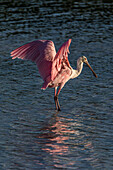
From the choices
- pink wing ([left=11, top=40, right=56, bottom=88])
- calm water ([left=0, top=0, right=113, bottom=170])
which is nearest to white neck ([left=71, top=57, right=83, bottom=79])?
calm water ([left=0, top=0, right=113, bottom=170])

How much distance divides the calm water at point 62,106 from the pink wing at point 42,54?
3.52 feet

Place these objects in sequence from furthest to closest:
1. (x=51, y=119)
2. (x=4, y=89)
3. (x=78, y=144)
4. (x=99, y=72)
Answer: (x=99, y=72)
(x=4, y=89)
(x=51, y=119)
(x=78, y=144)

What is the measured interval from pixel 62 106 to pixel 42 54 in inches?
68.1

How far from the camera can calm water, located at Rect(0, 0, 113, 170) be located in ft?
30.5

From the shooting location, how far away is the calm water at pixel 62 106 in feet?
30.5

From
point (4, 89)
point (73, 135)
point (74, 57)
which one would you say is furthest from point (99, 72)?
point (73, 135)

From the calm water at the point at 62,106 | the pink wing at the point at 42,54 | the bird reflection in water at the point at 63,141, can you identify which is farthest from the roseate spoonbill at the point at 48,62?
the bird reflection in water at the point at 63,141

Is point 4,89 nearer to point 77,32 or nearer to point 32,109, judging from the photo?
point 32,109

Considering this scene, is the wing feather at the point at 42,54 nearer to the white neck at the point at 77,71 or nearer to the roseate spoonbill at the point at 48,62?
the roseate spoonbill at the point at 48,62

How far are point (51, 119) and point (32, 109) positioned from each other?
0.82 metres

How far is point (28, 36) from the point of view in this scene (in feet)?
68.4

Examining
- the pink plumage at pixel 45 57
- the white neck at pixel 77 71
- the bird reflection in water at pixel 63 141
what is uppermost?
the pink plumage at pixel 45 57

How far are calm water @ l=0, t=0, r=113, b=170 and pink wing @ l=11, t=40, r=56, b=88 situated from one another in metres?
1.07

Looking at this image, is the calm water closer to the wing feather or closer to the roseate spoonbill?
the roseate spoonbill
